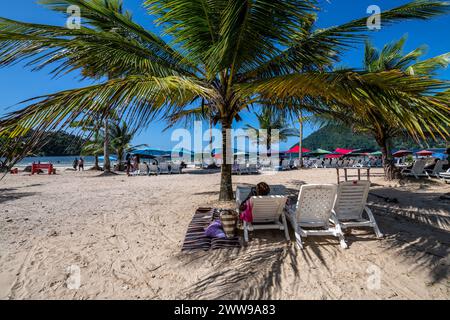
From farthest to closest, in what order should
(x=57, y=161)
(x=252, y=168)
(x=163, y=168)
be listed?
(x=57, y=161)
(x=252, y=168)
(x=163, y=168)

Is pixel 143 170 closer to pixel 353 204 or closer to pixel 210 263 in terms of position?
pixel 210 263

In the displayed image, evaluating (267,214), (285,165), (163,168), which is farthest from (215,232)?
(285,165)

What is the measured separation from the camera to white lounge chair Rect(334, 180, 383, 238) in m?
3.62

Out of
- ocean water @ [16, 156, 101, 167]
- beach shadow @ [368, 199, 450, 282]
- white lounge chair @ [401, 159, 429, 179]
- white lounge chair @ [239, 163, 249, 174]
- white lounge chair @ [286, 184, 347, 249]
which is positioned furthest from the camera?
ocean water @ [16, 156, 101, 167]

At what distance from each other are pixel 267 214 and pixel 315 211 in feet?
2.54

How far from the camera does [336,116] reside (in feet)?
19.7

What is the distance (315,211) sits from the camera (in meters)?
3.65

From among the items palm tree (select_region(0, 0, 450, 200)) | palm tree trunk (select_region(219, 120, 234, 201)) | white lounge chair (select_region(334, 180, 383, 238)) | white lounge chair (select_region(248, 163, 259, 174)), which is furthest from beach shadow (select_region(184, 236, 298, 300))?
white lounge chair (select_region(248, 163, 259, 174))

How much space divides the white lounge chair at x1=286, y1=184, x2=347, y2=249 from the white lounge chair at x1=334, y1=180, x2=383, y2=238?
18cm

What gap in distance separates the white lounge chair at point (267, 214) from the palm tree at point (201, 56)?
65.6 inches

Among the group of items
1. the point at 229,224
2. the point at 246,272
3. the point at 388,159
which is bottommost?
the point at 246,272

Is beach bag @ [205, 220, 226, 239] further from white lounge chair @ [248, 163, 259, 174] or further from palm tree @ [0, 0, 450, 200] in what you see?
white lounge chair @ [248, 163, 259, 174]

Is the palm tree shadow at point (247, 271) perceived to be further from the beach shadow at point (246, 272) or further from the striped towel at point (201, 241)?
the striped towel at point (201, 241)

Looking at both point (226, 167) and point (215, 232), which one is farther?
point (226, 167)
